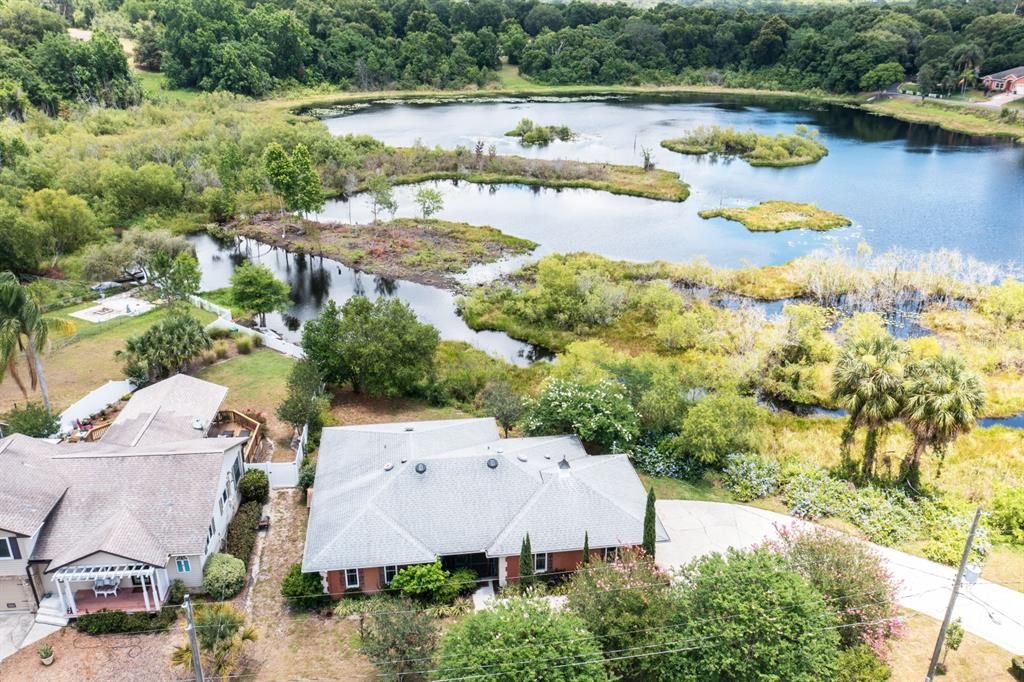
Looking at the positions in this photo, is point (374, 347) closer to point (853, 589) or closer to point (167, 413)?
point (167, 413)

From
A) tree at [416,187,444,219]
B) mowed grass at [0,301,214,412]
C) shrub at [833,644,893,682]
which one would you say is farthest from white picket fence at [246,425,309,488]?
tree at [416,187,444,219]

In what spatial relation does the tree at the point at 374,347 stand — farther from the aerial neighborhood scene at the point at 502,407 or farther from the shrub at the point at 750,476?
the shrub at the point at 750,476

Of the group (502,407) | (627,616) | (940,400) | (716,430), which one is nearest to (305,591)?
(627,616)

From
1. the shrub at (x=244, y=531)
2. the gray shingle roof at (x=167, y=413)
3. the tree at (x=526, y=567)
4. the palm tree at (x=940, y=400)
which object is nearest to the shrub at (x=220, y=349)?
the gray shingle roof at (x=167, y=413)

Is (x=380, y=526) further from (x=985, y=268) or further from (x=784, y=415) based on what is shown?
(x=985, y=268)

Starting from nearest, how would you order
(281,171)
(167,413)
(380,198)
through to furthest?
(167,413) < (281,171) < (380,198)

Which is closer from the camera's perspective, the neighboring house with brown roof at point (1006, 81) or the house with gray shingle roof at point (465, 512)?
the house with gray shingle roof at point (465, 512)
